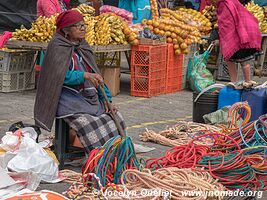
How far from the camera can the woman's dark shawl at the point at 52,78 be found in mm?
5910

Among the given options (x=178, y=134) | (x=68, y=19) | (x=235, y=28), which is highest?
(x=68, y=19)

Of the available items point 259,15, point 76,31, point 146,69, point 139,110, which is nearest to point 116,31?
point 146,69

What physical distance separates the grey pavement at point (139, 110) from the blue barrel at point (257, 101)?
120cm

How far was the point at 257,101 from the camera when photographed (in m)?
7.42

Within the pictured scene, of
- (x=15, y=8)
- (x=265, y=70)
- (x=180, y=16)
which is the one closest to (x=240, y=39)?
(x=180, y=16)

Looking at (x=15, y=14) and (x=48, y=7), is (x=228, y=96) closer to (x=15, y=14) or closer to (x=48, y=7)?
(x=48, y=7)

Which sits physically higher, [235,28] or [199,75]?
[235,28]

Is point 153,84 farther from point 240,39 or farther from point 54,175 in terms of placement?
point 54,175

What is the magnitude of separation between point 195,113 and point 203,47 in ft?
14.6

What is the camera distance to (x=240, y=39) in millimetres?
9344

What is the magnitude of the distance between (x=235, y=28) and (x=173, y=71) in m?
1.74

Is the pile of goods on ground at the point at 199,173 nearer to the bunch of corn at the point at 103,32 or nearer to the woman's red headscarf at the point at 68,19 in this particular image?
the woman's red headscarf at the point at 68,19

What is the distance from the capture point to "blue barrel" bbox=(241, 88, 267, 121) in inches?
291

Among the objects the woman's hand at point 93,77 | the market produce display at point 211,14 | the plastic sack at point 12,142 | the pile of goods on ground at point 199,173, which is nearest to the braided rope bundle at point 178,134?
the pile of goods on ground at point 199,173
